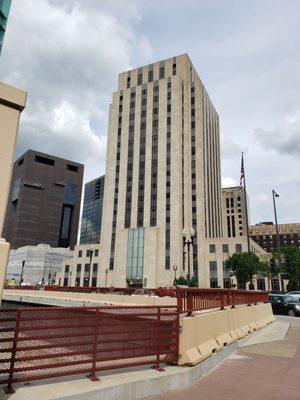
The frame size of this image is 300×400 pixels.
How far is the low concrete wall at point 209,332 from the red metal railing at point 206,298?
26cm

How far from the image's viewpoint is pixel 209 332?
31.2 feet

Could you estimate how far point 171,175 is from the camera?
90.7 metres

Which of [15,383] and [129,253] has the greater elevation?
[129,253]

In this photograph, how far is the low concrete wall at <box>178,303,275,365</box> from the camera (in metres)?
7.86

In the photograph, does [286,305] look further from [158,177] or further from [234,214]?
[234,214]

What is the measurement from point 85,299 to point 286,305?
1713cm

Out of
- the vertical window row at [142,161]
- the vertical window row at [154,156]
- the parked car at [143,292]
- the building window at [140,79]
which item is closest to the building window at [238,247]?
the vertical window row at [154,156]

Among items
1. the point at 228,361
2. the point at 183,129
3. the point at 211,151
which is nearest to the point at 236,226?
the point at 211,151

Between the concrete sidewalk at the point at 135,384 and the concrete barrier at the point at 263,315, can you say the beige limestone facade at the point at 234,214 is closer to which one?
the concrete barrier at the point at 263,315

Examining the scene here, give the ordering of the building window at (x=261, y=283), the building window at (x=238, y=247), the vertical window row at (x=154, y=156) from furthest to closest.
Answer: the vertical window row at (x=154, y=156) < the building window at (x=238, y=247) < the building window at (x=261, y=283)

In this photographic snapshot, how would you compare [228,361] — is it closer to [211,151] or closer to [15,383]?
[15,383]

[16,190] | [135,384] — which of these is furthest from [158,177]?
[16,190]

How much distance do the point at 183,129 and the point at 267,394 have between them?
93.9 meters

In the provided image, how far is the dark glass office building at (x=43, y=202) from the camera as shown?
168 meters
